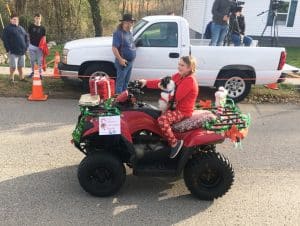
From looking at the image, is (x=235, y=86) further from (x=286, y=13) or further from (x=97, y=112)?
(x=286, y=13)

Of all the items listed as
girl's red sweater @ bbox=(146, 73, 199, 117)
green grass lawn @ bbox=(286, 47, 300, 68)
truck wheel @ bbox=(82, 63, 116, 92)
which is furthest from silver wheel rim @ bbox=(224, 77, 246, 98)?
green grass lawn @ bbox=(286, 47, 300, 68)

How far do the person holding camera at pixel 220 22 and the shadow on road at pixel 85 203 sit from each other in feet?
17.5

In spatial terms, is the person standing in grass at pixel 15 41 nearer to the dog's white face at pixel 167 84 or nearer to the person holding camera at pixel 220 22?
the person holding camera at pixel 220 22

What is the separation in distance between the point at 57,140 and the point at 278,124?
4.16 meters

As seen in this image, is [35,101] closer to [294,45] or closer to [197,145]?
[197,145]

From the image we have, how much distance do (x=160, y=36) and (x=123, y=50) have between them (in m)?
1.11

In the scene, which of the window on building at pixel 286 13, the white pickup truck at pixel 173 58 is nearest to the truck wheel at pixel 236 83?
the white pickup truck at pixel 173 58

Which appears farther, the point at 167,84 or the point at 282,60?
the point at 282,60

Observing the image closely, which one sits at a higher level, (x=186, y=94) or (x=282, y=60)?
(x=186, y=94)

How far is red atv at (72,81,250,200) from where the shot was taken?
473 centimetres

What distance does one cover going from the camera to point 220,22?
9805 mm

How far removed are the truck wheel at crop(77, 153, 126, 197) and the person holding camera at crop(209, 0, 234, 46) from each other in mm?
5758

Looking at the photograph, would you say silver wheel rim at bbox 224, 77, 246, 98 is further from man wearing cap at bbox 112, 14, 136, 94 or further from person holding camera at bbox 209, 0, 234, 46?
man wearing cap at bbox 112, 14, 136, 94

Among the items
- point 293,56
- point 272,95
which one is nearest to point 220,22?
point 272,95
